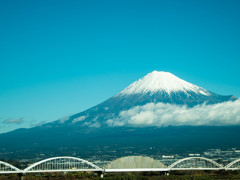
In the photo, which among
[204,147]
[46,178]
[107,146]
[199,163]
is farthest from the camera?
[107,146]

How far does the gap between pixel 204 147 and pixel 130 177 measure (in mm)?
116487

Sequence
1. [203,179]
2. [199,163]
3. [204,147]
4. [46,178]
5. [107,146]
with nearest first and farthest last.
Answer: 1. [203,179]
2. [46,178]
3. [199,163]
4. [204,147]
5. [107,146]

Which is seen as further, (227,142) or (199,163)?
(227,142)

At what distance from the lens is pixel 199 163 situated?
79.9 meters

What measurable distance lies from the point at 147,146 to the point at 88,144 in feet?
97.9

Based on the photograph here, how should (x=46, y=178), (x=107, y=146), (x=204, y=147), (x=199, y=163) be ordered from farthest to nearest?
(x=107, y=146), (x=204, y=147), (x=199, y=163), (x=46, y=178)

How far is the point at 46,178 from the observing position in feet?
234

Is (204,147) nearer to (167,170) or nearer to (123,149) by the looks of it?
(123,149)

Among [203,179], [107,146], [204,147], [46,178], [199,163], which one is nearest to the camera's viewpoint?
[203,179]

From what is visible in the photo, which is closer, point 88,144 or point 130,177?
point 130,177

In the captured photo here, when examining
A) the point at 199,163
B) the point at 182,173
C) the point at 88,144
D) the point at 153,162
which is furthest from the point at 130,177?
the point at 88,144

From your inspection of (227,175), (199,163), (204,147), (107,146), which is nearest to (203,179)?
(227,175)

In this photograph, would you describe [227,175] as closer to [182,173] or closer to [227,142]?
[182,173]

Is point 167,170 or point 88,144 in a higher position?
point 88,144
